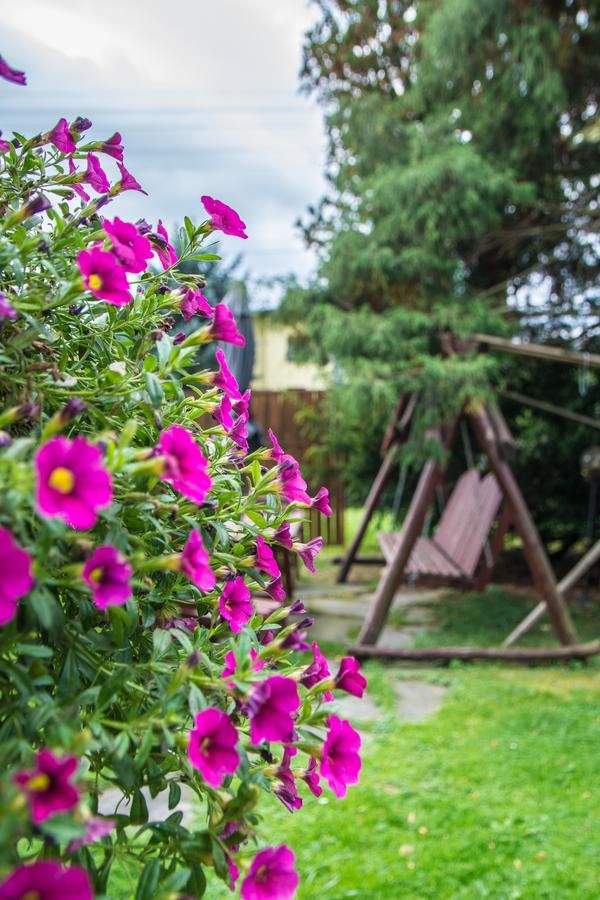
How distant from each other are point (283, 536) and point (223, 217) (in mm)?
369

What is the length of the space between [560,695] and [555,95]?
3790 millimetres

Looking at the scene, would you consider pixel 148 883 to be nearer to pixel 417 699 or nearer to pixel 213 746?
pixel 213 746

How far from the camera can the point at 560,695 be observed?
12.0ft

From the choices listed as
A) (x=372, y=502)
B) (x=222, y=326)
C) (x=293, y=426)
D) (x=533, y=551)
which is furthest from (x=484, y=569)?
(x=293, y=426)

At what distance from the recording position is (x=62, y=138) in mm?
864

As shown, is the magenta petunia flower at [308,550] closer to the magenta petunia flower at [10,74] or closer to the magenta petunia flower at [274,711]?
the magenta petunia flower at [274,711]

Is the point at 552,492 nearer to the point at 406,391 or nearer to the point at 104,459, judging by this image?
the point at 406,391

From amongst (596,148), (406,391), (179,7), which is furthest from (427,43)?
(406,391)

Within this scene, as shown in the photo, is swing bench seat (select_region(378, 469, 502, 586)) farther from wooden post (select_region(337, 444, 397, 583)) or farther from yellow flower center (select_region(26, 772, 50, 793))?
yellow flower center (select_region(26, 772, 50, 793))

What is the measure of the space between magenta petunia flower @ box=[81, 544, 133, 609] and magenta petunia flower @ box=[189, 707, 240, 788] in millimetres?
113

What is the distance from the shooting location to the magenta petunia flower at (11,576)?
0.44 meters

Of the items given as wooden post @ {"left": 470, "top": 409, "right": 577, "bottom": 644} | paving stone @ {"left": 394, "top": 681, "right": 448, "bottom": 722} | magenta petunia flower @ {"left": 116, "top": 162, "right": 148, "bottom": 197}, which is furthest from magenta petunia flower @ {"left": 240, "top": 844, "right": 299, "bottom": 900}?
wooden post @ {"left": 470, "top": 409, "right": 577, "bottom": 644}

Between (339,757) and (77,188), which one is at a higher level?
(77,188)

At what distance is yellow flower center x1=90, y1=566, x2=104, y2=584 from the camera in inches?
20.8
